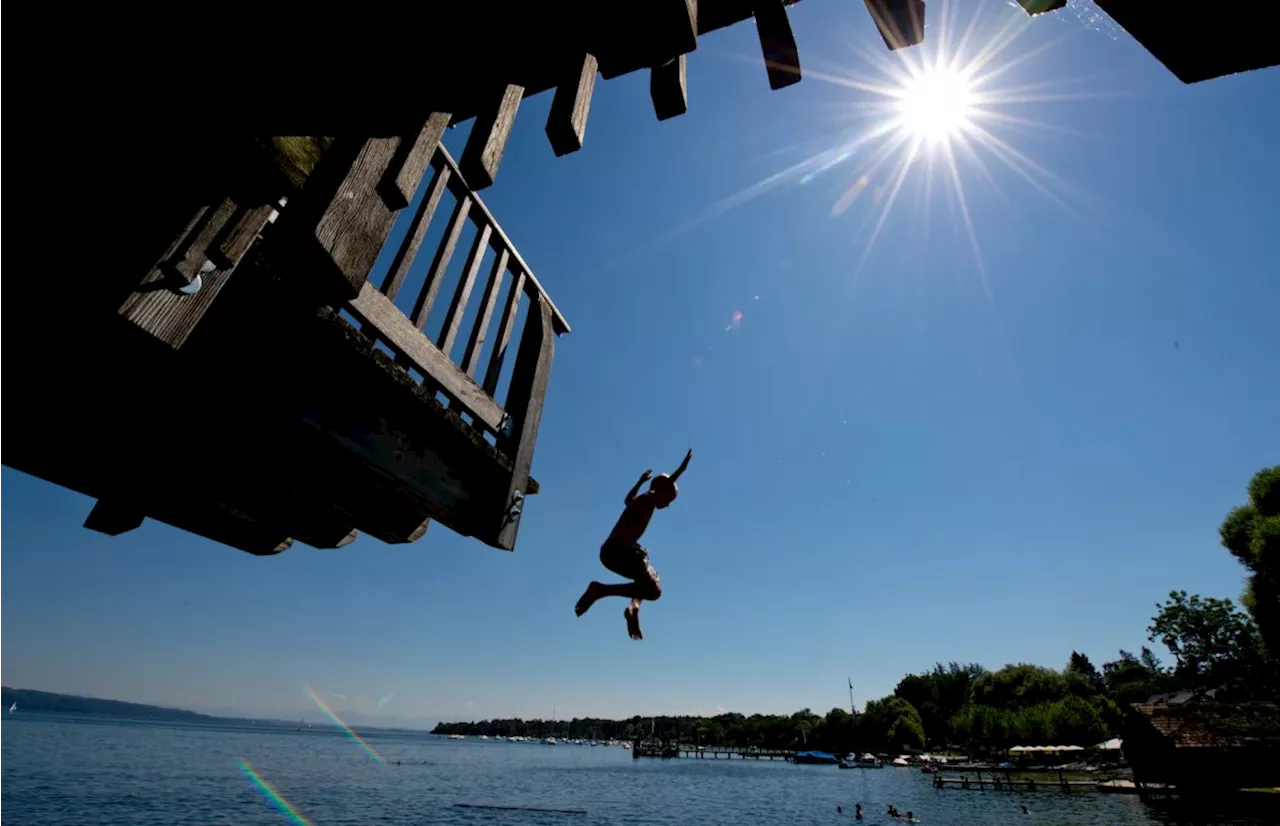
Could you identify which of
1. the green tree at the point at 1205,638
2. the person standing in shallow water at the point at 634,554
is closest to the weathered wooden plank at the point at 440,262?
the person standing in shallow water at the point at 634,554

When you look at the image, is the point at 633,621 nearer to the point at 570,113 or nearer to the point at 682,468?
the point at 682,468

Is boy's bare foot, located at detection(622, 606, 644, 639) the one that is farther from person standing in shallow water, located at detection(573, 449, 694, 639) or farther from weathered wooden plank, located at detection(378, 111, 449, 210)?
weathered wooden plank, located at detection(378, 111, 449, 210)

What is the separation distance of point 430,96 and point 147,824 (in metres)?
45.5

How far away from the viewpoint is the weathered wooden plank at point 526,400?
3379 mm

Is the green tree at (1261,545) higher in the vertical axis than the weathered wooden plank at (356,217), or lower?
higher

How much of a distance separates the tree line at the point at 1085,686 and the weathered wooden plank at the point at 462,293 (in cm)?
4409

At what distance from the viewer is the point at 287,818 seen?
34.5 meters

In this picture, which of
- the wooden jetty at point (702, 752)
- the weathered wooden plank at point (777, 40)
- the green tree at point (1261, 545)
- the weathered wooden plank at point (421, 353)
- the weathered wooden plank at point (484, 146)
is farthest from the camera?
the wooden jetty at point (702, 752)

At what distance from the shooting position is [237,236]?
198 centimetres

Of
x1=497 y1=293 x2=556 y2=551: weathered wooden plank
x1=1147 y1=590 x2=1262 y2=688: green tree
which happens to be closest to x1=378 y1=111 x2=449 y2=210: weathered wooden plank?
x1=497 y1=293 x2=556 y2=551: weathered wooden plank

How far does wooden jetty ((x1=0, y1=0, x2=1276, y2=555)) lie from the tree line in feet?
145

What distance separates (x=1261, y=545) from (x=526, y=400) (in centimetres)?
4487

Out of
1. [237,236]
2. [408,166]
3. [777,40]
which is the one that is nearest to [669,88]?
[777,40]

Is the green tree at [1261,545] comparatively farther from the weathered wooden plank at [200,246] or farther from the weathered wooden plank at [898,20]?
the weathered wooden plank at [200,246]
